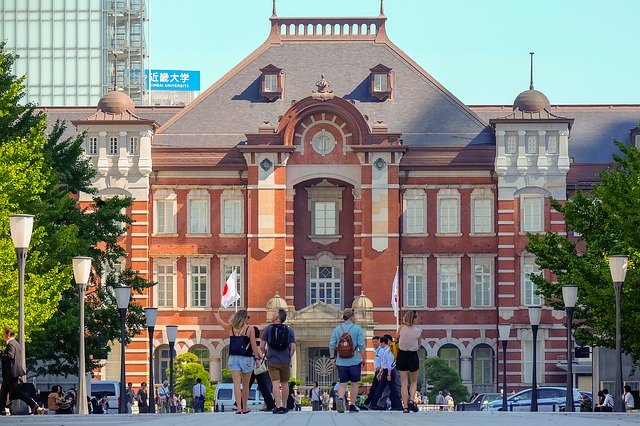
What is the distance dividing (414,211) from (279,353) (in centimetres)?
5171

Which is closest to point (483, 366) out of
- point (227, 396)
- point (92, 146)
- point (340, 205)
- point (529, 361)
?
point (529, 361)

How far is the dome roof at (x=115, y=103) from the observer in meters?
89.4

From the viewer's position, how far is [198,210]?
9106cm

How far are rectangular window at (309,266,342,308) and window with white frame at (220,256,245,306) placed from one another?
120 inches

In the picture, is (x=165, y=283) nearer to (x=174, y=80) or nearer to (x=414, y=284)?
(x=414, y=284)

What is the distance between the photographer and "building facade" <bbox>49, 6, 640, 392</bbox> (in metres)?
89.1

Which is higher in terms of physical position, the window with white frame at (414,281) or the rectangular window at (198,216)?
the rectangular window at (198,216)

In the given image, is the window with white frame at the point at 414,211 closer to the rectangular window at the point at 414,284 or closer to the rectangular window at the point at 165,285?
the rectangular window at the point at 414,284

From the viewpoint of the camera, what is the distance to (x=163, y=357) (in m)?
89.4

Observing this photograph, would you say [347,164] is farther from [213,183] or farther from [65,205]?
[65,205]

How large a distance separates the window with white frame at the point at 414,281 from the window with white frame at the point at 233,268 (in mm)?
7068

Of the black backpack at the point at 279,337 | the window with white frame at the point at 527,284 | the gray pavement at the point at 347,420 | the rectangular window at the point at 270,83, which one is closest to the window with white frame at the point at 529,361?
the window with white frame at the point at 527,284

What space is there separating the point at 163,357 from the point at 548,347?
16.5 m

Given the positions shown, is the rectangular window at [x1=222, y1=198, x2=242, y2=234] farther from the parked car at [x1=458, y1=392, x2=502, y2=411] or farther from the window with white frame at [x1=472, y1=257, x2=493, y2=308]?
the parked car at [x1=458, y1=392, x2=502, y2=411]
